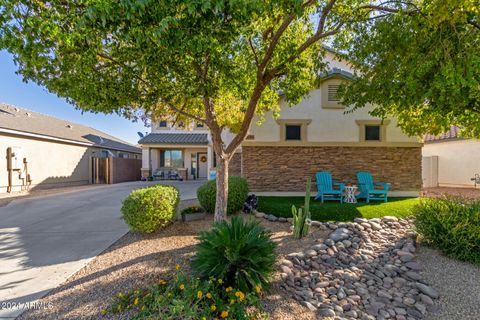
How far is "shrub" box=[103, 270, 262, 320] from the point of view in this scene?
2873 millimetres

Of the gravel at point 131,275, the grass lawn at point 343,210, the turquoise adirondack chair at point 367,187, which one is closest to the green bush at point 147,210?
the gravel at point 131,275

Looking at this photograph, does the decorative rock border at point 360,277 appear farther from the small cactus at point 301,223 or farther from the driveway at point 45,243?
the driveway at point 45,243

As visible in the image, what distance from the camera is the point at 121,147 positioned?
2286 cm

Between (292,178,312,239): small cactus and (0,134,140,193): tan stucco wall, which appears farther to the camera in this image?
(0,134,140,193): tan stucco wall

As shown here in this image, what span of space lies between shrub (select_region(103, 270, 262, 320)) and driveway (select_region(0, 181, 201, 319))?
144cm

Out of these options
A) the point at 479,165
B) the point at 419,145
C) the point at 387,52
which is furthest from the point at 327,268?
the point at 479,165

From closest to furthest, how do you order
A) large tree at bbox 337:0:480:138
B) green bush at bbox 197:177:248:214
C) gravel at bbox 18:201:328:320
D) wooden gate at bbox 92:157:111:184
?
gravel at bbox 18:201:328:320 → large tree at bbox 337:0:480:138 → green bush at bbox 197:177:248:214 → wooden gate at bbox 92:157:111:184

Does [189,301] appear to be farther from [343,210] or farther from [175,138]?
[175,138]

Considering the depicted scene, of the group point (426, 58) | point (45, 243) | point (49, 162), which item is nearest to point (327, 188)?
point (426, 58)

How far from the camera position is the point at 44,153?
48.5 ft

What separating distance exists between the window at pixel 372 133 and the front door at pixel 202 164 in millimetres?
14549

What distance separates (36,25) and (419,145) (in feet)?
42.5

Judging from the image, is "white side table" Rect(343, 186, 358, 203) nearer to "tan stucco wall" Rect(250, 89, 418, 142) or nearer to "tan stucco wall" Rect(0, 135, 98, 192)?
"tan stucco wall" Rect(250, 89, 418, 142)

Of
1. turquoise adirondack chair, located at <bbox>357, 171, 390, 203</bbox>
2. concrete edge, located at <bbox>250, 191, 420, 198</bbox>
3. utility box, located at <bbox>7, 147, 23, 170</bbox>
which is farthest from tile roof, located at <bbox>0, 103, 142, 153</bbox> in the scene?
turquoise adirondack chair, located at <bbox>357, 171, 390, 203</bbox>
